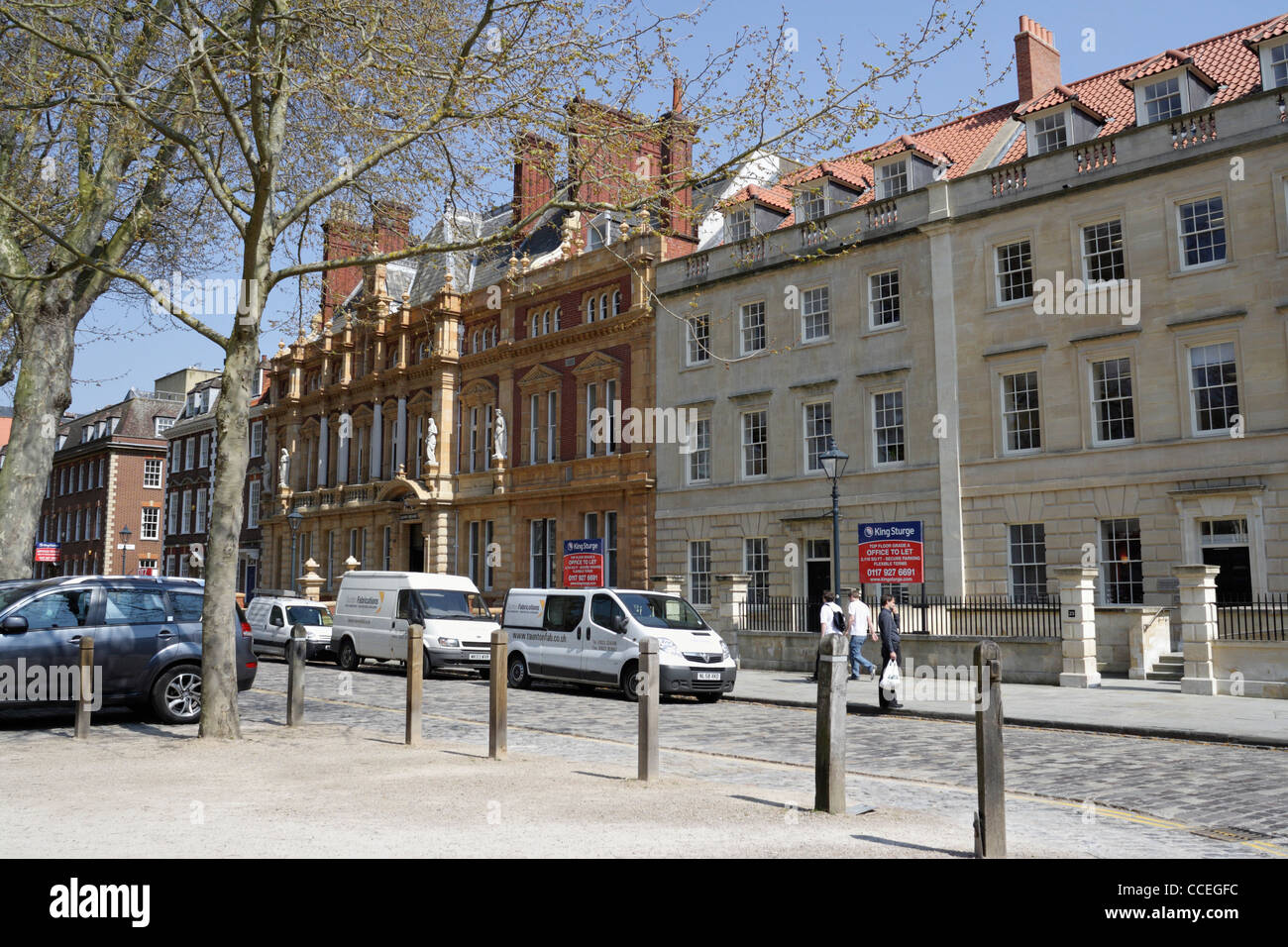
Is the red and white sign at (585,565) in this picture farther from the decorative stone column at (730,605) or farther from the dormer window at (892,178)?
the dormer window at (892,178)

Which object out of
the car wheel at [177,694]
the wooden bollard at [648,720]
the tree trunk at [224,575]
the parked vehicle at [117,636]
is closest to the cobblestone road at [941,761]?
the wooden bollard at [648,720]

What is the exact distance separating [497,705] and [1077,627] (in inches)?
527

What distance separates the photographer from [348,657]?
26172 mm

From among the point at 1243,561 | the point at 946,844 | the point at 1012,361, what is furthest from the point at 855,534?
the point at 946,844

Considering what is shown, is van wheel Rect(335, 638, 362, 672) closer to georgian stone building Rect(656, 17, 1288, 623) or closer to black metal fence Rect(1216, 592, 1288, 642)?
georgian stone building Rect(656, 17, 1288, 623)

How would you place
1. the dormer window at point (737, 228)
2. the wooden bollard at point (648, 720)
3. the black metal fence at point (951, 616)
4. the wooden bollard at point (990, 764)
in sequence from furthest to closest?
the dormer window at point (737, 228) < the black metal fence at point (951, 616) < the wooden bollard at point (648, 720) < the wooden bollard at point (990, 764)

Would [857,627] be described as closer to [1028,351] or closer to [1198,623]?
[1198,623]

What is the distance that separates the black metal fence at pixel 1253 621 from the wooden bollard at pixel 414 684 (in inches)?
567

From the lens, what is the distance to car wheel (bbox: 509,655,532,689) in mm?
21375

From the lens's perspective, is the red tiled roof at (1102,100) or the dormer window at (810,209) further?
the dormer window at (810,209)

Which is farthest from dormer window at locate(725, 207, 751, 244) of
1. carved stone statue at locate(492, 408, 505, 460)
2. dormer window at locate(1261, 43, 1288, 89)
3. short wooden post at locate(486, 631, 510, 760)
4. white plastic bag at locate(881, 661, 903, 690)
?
short wooden post at locate(486, 631, 510, 760)

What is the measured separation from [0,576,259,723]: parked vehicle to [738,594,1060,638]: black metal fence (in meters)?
15.0

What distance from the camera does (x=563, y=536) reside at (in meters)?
36.6

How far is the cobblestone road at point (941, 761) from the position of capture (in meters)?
7.70
